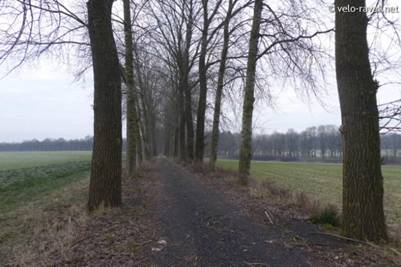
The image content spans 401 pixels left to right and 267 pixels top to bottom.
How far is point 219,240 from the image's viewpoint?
5918 millimetres

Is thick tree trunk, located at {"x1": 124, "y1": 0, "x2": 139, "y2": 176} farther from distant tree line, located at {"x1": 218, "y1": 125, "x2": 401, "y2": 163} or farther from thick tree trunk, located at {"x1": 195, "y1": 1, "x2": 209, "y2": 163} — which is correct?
distant tree line, located at {"x1": 218, "y1": 125, "x2": 401, "y2": 163}

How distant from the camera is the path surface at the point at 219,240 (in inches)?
199

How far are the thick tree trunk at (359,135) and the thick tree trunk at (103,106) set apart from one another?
16.8 feet

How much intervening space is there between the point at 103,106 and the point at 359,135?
552 cm

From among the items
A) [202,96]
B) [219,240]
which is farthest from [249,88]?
[202,96]

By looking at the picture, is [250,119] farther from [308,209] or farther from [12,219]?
[12,219]

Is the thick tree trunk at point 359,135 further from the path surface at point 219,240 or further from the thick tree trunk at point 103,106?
the thick tree trunk at point 103,106

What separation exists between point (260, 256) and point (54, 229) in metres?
4.35

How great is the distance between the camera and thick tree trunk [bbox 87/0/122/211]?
8594 mm

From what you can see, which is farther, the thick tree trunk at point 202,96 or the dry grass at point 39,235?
the thick tree trunk at point 202,96

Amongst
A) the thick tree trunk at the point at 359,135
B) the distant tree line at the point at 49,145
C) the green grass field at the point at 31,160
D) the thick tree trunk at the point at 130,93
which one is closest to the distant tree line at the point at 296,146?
the green grass field at the point at 31,160

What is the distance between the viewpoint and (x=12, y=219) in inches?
412

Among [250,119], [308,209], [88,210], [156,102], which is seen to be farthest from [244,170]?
[156,102]

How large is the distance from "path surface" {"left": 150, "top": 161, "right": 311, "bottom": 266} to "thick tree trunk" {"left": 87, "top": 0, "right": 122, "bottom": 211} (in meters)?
1.46
